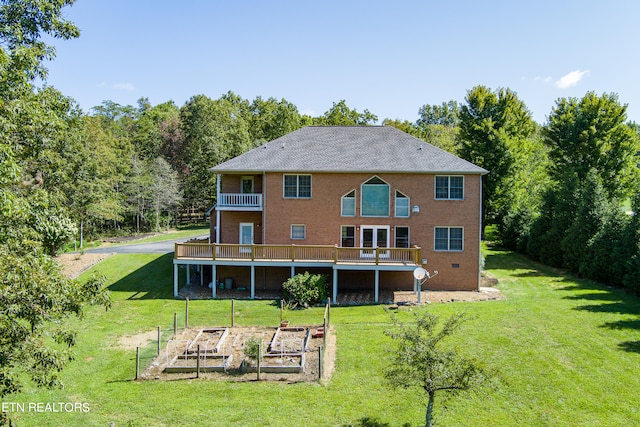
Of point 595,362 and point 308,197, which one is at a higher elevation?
point 308,197

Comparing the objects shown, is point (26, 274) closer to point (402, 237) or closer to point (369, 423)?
point (369, 423)

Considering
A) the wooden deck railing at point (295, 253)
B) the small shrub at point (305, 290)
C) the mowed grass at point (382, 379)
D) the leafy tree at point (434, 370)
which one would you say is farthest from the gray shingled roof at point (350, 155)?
the leafy tree at point (434, 370)

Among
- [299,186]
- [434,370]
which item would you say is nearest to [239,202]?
[299,186]

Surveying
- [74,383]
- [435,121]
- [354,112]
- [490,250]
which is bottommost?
[74,383]

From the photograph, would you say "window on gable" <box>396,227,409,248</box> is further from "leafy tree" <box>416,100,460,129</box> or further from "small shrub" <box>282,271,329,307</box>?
"leafy tree" <box>416,100,460,129</box>

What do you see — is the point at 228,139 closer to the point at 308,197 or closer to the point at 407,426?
the point at 308,197

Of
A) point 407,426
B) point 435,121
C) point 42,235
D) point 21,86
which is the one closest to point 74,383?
point 42,235
